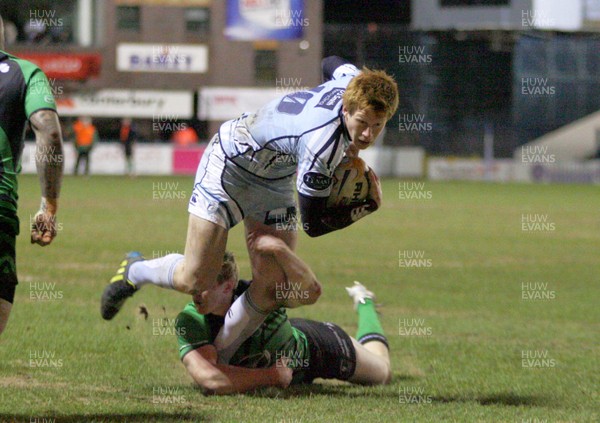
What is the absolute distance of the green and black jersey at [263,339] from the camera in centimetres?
711

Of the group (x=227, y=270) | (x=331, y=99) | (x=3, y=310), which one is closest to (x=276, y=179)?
(x=227, y=270)

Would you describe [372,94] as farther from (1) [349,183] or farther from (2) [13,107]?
(2) [13,107]

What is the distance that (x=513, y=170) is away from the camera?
50.3 meters

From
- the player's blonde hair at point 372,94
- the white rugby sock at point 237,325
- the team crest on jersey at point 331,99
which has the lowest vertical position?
the white rugby sock at point 237,325

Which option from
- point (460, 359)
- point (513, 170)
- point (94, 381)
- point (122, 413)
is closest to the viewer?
point (122, 413)

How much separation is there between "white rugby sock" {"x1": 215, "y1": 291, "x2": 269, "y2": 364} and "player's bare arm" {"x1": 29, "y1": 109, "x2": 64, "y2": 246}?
1.69 meters

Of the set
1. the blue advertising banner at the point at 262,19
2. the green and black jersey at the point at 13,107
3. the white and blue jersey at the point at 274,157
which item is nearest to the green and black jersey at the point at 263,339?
the white and blue jersey at the point at 274,157

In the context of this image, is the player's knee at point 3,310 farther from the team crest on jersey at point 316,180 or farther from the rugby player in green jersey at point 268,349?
the team crest on jersey at point 316,180

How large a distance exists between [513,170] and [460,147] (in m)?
4.73

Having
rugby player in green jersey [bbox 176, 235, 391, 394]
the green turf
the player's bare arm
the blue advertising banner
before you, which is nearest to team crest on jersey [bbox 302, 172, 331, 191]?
rugby player in green jersey [bbox 176, 235, 391, 394]

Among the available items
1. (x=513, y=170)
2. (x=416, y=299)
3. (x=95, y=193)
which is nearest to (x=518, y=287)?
(x=416, y=299)

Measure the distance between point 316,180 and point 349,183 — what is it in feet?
1.39

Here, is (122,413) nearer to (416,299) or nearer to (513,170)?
(416,299)

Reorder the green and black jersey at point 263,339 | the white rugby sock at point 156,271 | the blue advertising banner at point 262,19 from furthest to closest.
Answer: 1. the blue advertising banner at point 262,19
2. the white rugby sock at point 156,271
3. the green and black jersey at point 263,339
